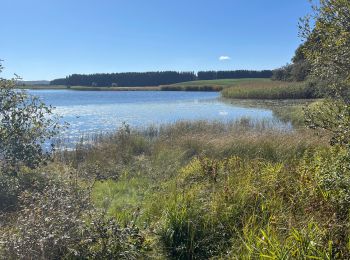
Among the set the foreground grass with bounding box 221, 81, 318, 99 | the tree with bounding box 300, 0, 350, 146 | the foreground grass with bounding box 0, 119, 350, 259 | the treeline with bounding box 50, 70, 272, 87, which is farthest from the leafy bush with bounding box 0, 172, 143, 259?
the treeline with bounding box 50, 70, 272, 87

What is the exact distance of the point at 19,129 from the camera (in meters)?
7.33

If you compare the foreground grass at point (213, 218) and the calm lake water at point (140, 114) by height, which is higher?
the foreground grass at point (213, 218)

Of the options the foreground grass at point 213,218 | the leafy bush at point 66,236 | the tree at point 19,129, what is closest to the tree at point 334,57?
the foreground grass at point 213,218

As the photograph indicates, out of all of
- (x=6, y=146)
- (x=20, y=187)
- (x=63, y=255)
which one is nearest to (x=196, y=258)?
(x=63, y=255)

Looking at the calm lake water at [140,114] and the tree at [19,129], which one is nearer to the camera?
the tree at [19,129]

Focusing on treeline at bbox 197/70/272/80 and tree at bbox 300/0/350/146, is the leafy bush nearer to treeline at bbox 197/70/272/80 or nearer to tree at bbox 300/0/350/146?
tree at bbox 300/0/350/146

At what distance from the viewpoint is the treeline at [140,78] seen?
315 feet

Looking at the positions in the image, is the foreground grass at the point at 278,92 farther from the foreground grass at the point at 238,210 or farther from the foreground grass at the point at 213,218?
the foreground grass at the point at 213,218

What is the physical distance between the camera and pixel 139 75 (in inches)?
3979

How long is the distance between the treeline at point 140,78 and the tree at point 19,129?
87.6 metres

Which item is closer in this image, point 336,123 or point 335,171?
point 335,171

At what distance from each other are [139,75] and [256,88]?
217 ft

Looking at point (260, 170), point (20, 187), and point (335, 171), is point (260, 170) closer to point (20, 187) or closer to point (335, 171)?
point (335, 171)

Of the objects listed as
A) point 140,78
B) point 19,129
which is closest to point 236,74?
point 140,78
